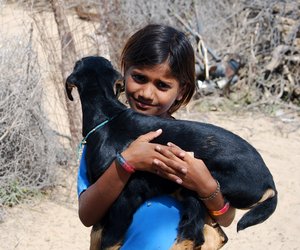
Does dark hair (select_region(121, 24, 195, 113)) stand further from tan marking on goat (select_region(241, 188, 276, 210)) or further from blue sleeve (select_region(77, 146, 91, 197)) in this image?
tan marking on goat (select_region(241, 188, 276, 210))

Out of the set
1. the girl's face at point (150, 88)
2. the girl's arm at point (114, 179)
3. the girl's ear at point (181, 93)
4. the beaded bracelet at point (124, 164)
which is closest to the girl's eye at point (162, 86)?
the girl's face at point (150, 88)

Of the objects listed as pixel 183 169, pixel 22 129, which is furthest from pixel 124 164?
pixel 22 129

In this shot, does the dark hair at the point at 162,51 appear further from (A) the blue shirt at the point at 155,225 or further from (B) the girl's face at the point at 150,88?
(A) the blue shirt at the point at 155,225

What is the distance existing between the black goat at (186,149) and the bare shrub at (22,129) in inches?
102

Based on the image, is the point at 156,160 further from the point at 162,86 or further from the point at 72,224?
the point at 72,224

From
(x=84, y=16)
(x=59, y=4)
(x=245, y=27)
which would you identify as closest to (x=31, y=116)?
(x=59, y=4)

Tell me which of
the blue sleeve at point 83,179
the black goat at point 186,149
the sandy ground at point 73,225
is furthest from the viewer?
the sandy ground at point 73,225

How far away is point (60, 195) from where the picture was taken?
5.03 metres

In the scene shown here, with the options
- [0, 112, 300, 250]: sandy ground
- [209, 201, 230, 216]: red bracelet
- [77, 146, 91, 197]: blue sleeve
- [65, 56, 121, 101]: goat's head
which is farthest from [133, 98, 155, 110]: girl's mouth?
[0, 112, 300, 250]: sandy ground

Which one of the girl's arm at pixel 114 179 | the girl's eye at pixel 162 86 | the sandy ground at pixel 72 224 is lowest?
the sandy ground at pixel 72 224

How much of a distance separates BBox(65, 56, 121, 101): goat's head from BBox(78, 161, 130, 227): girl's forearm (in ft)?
1.22

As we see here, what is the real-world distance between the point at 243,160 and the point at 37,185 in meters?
3.16

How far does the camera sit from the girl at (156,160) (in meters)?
1.96

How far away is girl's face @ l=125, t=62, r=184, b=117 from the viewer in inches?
89.2
